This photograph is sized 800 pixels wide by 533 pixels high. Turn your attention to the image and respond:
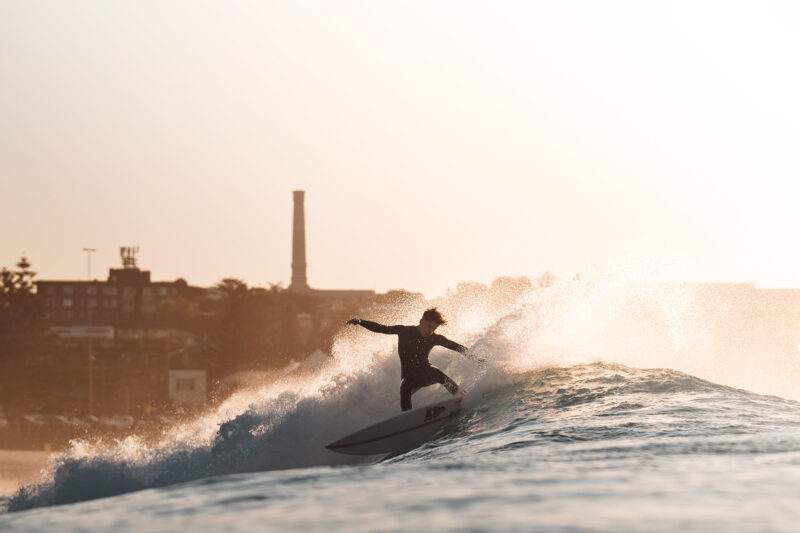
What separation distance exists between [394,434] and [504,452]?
15.0 ft

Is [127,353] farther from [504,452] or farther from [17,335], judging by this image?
[504,452]

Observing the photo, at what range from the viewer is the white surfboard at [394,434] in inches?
542

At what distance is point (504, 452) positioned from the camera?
938cm

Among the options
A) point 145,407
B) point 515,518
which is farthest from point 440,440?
point 145,407

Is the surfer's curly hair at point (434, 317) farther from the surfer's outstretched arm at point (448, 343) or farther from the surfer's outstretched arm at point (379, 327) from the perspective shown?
the surfer's outstretched arm at point (379, 327)

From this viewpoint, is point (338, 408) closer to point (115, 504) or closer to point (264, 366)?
point (115, 504)

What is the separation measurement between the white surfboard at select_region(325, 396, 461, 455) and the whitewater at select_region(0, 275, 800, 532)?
34 cm

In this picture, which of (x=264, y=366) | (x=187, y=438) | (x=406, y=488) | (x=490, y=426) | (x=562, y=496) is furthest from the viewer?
(x=264, y=366)

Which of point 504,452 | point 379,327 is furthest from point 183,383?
point 504,452

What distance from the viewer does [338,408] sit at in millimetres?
16266

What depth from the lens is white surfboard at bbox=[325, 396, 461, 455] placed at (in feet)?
45.1

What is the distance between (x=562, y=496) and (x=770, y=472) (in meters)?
1.81

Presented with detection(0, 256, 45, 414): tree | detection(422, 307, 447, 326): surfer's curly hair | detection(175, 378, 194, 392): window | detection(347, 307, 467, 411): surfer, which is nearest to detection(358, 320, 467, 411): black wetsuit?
detection(347, 307, 467, 411): surfer

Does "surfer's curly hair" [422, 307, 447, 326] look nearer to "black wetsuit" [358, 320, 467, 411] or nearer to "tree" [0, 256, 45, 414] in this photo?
"black wetsuit" [358, 320, 467, 411]
